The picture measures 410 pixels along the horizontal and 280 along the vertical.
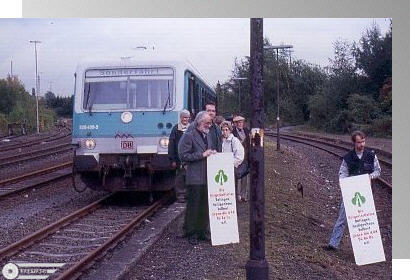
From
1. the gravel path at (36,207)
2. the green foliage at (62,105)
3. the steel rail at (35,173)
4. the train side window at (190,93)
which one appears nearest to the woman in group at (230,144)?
the train side window at (190,93)

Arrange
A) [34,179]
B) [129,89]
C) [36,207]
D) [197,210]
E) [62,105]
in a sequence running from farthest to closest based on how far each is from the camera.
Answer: [34,179]
[36,207]
[129,89]
[62,105]
[197,210]

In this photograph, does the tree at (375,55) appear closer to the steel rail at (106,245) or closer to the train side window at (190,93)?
the train side window at (190,93)

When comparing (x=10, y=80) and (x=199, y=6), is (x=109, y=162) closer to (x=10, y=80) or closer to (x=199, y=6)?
(x=10, y=80)

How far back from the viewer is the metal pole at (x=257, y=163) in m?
6.12

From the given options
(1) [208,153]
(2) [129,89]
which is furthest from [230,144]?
(2) [129,89]

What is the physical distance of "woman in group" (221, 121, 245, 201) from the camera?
7.50 m

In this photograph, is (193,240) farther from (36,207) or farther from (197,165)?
(36,207)

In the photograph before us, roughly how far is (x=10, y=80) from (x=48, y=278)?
218 cm

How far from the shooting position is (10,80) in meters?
7.73

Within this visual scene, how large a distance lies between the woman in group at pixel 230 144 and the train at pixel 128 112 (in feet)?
3.41

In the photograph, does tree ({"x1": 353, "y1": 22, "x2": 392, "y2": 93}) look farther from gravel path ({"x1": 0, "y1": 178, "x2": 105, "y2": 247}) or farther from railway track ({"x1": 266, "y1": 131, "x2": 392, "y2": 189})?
gravel path ({"x1": 0, "y1": 178, "x2": 105, "y2": 247})

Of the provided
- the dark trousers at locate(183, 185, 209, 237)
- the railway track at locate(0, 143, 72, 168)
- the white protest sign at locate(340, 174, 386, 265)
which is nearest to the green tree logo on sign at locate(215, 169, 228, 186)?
the dark trousers at locate(183, 185, 209, 237)

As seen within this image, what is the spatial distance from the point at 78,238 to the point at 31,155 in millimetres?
6261

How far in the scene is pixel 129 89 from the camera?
9023 mm
